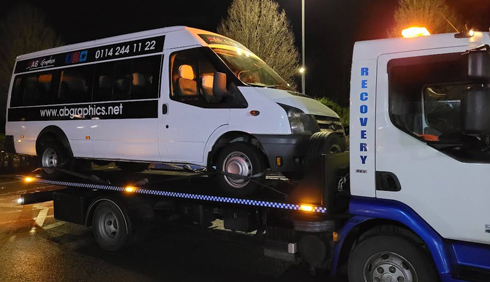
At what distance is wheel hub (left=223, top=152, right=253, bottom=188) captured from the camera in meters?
5.01

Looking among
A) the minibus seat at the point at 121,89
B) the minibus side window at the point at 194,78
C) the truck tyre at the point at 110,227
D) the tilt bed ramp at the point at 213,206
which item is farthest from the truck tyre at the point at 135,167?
the minibus side window at the point at 194,78

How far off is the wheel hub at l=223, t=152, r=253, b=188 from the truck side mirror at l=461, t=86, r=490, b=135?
2.57 meters

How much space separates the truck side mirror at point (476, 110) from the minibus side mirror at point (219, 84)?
9.11 ft

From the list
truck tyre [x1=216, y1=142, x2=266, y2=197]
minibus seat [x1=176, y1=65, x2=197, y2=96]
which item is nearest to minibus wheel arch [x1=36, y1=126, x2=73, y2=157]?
minibus seat [x1=176, y1=65, x2=197, y2=96]

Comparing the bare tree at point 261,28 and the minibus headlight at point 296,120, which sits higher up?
the bare tree at point 261,28

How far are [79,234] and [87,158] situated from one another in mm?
1373

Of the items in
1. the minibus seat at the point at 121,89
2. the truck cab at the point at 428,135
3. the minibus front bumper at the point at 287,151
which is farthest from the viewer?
the minibus seat at the point at 121,89

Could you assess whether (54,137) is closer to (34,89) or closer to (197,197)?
(34,89)

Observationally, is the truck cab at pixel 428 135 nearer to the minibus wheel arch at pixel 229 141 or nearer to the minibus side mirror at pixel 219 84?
the minibus wheel arch at pixel 229 141

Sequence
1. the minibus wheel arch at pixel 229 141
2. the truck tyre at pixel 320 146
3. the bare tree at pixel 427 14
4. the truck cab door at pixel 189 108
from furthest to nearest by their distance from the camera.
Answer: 1. the bare tree at pixel 427 14
2. the truck cab door at pixel 189 108
3. the minibus wheel arch at pixel 229 141
4. the truck tyre at pixel 320 146

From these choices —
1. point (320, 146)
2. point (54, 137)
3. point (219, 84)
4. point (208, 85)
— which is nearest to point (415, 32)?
point (320, 146)

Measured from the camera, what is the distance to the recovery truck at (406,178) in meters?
3.28

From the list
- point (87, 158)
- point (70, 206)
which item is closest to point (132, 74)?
point (87, 158)

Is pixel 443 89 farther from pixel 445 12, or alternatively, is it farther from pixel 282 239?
pixel 445 12
